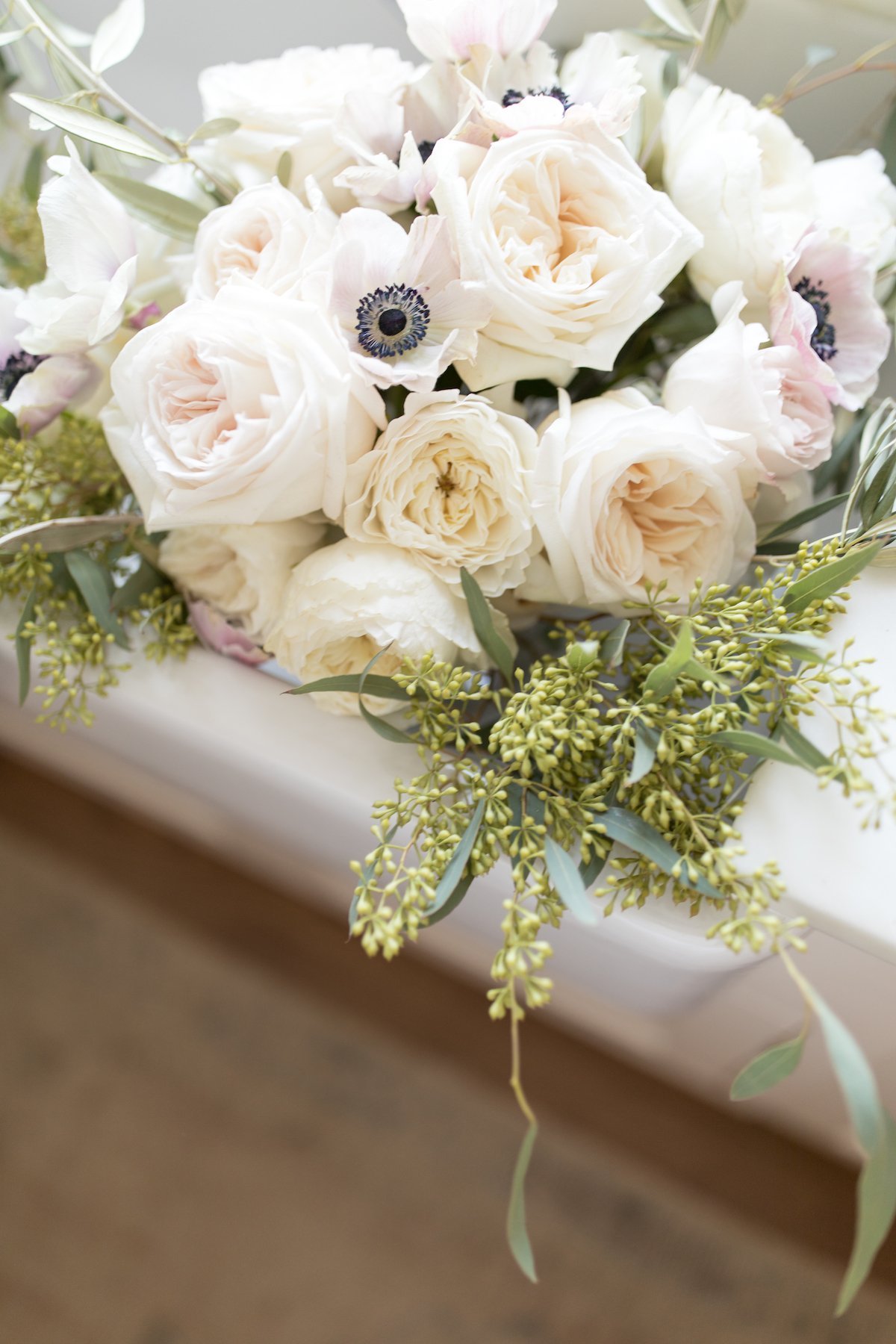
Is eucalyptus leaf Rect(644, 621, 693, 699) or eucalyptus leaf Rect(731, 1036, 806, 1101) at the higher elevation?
eucalyptus leaf Rect(644, 621, 693, 699)

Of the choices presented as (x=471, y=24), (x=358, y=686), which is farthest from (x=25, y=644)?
(x=471, y=24)

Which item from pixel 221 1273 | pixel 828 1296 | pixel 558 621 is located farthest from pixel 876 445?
pixel 221 1273

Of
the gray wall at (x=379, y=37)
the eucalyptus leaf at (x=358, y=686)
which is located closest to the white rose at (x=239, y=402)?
the eucalyptus leaf at (x=358, y=686)

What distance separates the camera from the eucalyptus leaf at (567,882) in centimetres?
49

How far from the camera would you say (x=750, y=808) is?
0.56 m

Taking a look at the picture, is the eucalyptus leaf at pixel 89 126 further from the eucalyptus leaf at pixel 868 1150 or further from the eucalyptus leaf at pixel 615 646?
the eucalyptus leaf at pixel 868 1150

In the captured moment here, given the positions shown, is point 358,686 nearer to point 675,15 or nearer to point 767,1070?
point 767,1070

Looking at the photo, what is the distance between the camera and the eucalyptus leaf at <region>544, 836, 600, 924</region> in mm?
488

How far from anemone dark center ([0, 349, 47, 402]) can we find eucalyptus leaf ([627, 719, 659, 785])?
491 millimetres

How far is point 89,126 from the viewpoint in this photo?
589 millimetres

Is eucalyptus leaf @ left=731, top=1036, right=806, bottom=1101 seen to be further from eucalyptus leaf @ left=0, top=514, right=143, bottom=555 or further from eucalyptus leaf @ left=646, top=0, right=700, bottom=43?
eucalyptus leaf @ left=646, top=0, right=700, bottom=43

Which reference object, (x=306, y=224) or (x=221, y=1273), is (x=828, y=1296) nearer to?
(x=221, y=1273)

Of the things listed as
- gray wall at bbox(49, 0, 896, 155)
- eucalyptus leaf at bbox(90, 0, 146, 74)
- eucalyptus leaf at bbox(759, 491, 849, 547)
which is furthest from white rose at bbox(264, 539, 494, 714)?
gray wall at bbox(49, 0, 896, 155)

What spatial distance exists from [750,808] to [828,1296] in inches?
23.5
